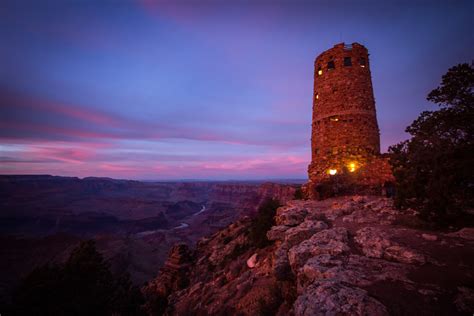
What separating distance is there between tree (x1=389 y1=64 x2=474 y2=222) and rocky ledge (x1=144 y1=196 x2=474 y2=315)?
3.95 feet

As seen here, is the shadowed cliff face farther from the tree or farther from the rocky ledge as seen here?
the tree

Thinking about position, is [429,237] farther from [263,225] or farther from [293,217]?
[263,225]

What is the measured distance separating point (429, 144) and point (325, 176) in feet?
41.8

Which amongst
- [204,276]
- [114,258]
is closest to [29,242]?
[114,258]

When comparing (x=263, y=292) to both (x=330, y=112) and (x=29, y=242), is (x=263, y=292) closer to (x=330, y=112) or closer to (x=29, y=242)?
(x=330, y=112)

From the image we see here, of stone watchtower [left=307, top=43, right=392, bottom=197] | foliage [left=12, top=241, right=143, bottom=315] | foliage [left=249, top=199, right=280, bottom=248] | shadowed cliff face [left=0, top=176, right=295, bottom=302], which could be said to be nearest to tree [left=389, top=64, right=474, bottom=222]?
foliage [left=249, top=199, right=280, bottom=248]

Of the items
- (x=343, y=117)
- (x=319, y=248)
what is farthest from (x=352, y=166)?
(x=319, y=248)

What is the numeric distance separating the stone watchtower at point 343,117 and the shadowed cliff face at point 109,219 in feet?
59.5

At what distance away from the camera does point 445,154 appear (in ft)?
25.5

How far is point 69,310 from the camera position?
9.49 meters

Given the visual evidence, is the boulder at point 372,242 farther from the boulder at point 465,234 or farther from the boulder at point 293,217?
the boulder at point 293,217

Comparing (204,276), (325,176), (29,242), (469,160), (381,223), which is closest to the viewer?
(469,160)

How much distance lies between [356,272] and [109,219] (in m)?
113

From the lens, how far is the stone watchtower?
810 inches
